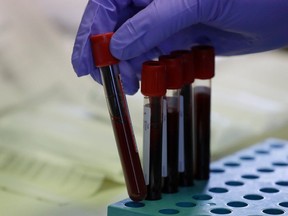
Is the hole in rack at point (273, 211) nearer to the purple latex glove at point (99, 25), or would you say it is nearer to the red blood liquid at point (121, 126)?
the red blood liquid at point (121, 126)

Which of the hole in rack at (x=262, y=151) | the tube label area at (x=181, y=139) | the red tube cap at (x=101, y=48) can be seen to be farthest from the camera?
the hole in rack at (x=262, y=151)

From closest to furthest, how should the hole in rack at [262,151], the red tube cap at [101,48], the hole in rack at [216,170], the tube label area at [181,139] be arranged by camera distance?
the red tube cap at [101,48] → the tube label area at [181,139] → the hole in rack at [216,170] → the hole in rack at [262,151]

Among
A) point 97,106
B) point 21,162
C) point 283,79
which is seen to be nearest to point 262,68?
point 283,79

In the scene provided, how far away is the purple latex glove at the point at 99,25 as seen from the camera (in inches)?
43.0

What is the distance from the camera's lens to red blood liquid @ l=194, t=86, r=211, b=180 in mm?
1256

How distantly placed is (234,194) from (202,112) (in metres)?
0.16

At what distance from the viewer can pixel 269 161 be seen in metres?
1.40

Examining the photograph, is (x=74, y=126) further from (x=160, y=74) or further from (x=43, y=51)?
(x=160, y=74)

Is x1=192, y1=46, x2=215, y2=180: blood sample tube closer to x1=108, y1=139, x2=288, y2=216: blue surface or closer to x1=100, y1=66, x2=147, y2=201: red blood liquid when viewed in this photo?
x1=108, y1=139, x2=288, y2=216: blue surface

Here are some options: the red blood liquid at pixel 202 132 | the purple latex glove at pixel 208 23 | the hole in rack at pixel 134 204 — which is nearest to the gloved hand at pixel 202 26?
the purple latex glove at pixel 208 23

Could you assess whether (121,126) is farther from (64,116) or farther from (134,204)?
(64,116)

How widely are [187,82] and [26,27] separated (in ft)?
2.64

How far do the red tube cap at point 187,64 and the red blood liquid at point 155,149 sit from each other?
0.07 meters

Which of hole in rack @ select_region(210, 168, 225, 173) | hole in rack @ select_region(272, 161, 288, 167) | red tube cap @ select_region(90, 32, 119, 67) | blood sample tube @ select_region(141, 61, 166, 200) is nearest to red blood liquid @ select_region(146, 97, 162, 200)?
blood sample tube @ select_region(141, 61, 166, 200)
